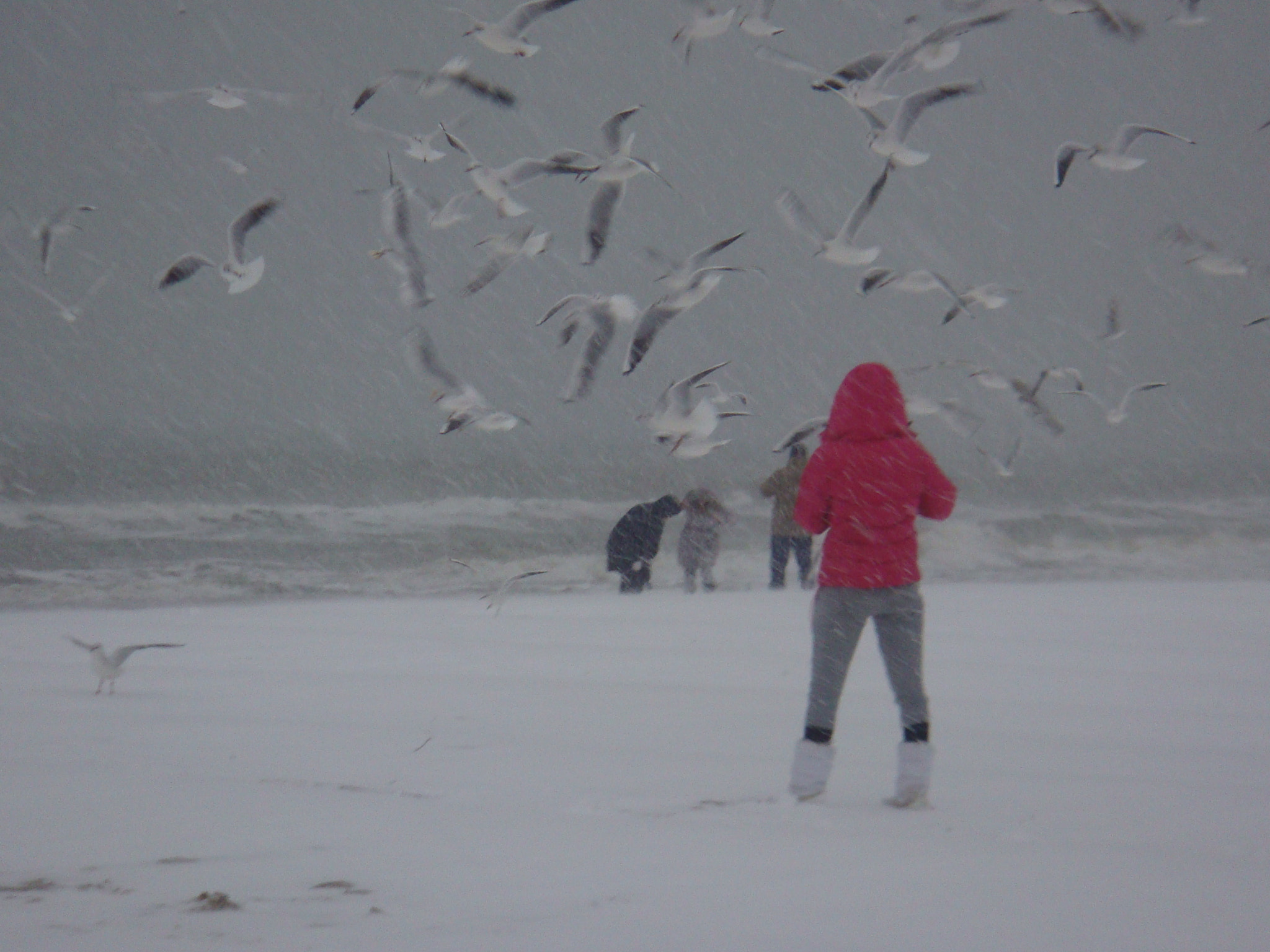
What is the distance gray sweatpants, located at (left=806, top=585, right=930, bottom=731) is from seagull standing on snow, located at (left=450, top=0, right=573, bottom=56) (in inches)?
194

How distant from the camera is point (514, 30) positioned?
7512 mm

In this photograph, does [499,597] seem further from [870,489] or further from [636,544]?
[870,489]

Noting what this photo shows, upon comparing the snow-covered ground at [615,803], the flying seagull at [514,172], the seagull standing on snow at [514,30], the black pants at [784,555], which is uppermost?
the seagull standing on snow at [514,30]

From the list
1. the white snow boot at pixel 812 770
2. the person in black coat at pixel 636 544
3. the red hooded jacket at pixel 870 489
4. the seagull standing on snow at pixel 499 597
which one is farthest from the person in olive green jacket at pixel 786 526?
the white snow boot at pixel 812 770

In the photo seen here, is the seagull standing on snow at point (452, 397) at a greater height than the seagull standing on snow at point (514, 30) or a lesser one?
lesser

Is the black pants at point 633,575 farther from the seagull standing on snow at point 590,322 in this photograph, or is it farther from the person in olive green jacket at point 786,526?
the seagull standing on snow at point 590,322

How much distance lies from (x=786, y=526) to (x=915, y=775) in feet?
30.7

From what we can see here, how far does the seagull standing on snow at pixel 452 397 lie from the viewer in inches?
313

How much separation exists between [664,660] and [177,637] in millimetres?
3687

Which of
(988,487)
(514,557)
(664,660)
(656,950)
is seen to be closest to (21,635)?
(664,660)

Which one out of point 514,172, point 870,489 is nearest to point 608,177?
point 514,172

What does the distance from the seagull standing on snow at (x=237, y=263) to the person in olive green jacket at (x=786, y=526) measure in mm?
6217

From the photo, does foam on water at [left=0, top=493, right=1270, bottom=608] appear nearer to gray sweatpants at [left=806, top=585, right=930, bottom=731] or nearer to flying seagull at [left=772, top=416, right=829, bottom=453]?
flying seagull at [left=772, top=416, right=829, bottom=453]

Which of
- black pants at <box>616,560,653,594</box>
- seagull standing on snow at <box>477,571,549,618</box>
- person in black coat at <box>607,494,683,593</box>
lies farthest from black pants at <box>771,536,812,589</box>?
seagull standing on snow at <box>477,571,549,618</box>
